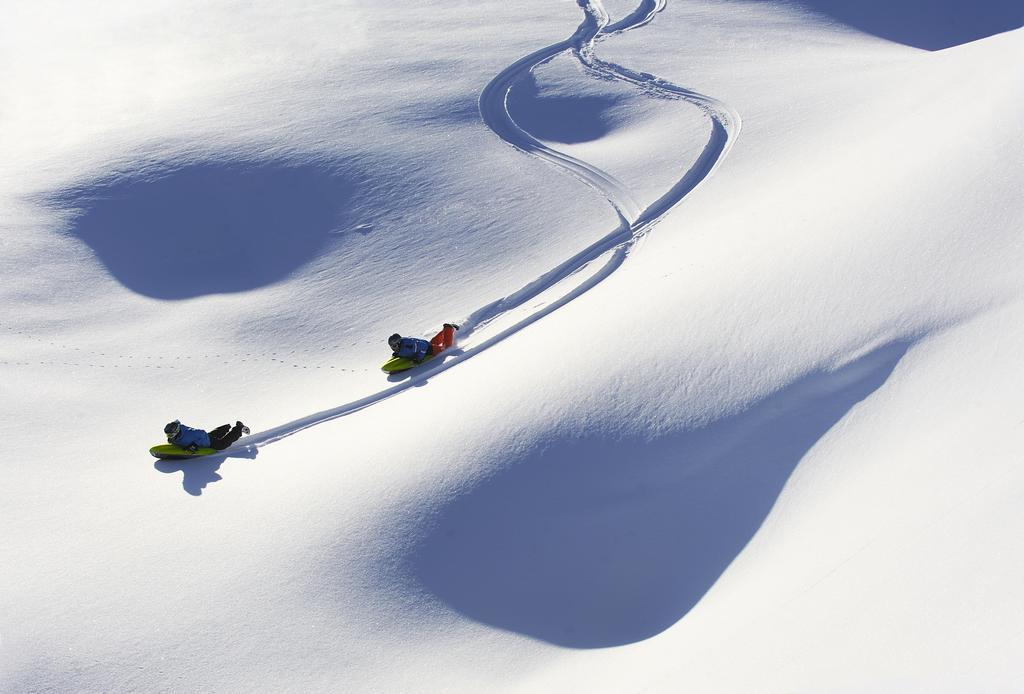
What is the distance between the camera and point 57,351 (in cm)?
1184

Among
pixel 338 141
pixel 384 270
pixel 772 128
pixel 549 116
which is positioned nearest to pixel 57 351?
pixel 384 270

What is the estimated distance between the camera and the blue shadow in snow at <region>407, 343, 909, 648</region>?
296 inches

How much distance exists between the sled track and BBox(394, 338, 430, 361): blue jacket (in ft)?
0.66

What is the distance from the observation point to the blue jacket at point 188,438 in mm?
9742

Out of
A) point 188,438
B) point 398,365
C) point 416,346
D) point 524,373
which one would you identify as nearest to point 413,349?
point 416,346

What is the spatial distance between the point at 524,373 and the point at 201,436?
354 cm

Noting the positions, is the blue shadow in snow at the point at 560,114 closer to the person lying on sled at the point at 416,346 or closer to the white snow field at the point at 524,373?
the white snow field at the point at 524,373

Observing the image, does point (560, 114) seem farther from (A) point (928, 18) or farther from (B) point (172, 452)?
(A) point (928, 18)

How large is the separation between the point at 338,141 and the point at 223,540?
29.8 ft

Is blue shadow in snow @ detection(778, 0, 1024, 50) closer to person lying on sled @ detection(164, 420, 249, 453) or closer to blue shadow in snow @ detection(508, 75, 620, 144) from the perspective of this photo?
blue shadow in snow @ detection(508, 75, 620, 144)

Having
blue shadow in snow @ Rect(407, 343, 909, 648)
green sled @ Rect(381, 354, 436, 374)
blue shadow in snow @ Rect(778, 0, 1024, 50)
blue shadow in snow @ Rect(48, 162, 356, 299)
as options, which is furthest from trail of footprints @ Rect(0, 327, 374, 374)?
blue shadow in snow @ Rect(778, 0, 1024, 50)

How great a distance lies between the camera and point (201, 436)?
9.83 meters

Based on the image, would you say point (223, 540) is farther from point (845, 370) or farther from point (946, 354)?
point (946, 354)

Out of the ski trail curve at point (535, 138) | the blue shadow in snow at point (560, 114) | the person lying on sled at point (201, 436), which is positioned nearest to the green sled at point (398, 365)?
the person lying on sled at point (201, 436)
